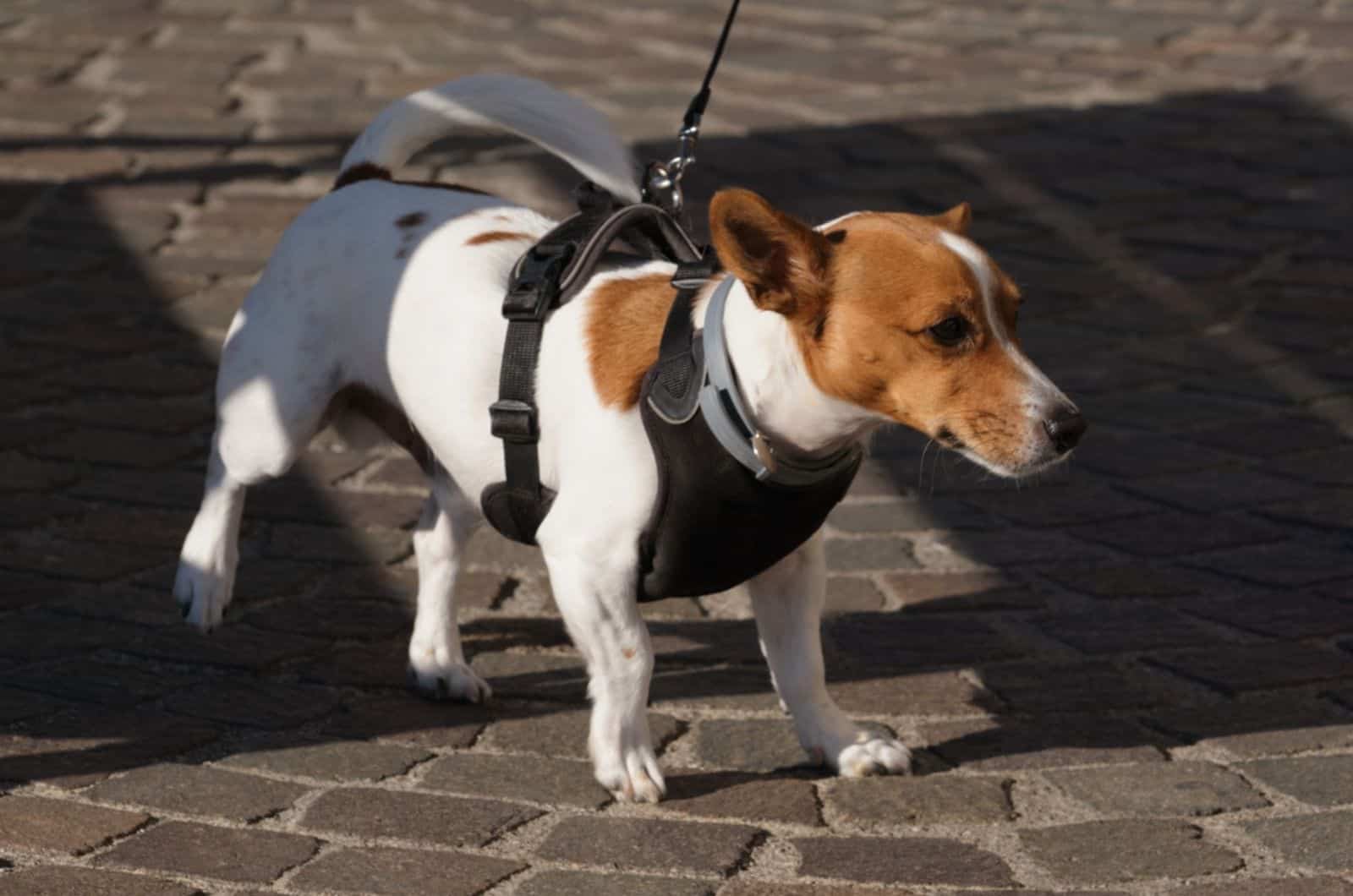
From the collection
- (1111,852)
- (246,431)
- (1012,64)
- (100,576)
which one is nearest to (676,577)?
(1111,852)

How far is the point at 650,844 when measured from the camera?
3.58 m

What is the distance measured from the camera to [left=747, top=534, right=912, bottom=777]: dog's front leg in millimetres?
3908

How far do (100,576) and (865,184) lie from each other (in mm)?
4145

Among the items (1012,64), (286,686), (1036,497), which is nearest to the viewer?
(286,686)

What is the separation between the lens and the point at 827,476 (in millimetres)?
3592

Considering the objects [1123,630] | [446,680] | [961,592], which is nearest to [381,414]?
[446,680]

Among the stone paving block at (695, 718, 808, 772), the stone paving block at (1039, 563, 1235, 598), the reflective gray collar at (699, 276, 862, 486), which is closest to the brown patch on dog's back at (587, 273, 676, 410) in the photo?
the reflective gray collar at (699, 276, 862, 486)

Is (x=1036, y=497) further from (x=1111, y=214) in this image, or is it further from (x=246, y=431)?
(x=1111, y=214)

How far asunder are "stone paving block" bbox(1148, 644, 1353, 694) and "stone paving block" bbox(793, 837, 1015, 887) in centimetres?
102

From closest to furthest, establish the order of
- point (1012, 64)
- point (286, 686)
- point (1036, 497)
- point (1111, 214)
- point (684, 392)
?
point (684, 392) < point (286, 686) < point (1036, 497) < point (1111, 214) < point (1012, 64)

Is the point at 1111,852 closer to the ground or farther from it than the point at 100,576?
farther from it

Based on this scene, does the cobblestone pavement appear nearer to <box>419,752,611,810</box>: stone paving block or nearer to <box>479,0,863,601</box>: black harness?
<box>419,752,611,810</box>: stone paving block

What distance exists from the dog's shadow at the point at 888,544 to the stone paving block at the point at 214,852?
0.36m

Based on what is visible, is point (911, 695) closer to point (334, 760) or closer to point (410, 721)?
point (410, 721)
